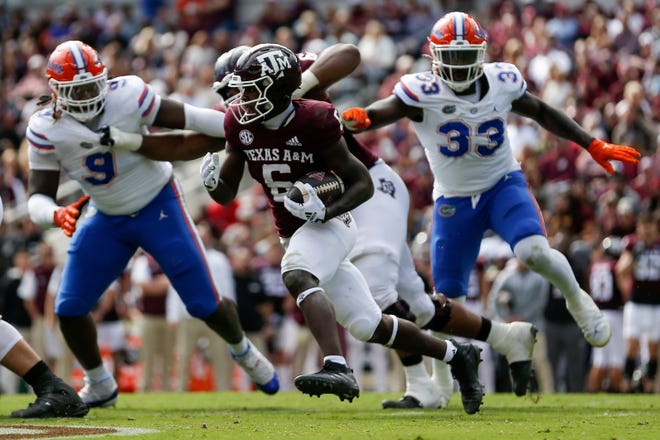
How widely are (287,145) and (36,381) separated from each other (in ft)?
5.97

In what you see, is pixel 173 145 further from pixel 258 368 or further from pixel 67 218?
pixel 258 368

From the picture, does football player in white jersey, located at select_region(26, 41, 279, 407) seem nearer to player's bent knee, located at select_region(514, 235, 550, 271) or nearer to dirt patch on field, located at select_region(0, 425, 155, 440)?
dirt patch on field, located at select_region(0, 425, 155, 440)

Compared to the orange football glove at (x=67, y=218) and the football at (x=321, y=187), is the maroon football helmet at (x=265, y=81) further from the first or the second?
the orange football glove at (x=67, y=218)

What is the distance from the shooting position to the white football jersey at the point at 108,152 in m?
6.80

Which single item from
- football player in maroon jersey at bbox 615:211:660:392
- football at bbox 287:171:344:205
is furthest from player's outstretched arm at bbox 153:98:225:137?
football player in maroon jersey at bbox 615:211:660:392

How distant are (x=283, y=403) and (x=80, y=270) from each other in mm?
1629

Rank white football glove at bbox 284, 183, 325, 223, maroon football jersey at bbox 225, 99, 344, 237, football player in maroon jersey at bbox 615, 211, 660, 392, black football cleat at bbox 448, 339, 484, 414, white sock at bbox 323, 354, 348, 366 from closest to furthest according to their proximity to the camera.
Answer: white sock at bbox 323, 354, 348, 366, white football glove at bbox 284, 183, 325, 223, maroon football jersey at bbox 225, 99, 344, 237, black football cleat at bbox 448, 339, 484, 414, football player in maroon jersey at bbox 615, 211, 660, 392

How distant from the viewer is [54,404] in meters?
6.20

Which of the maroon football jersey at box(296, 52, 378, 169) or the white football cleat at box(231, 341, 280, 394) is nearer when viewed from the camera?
the maroon football jersey at box(296, 52, 378, 169)

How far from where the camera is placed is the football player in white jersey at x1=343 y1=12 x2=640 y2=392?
670 cm

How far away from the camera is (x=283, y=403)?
775 centimetres

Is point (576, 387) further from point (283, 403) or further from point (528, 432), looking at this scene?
point (528, 432)

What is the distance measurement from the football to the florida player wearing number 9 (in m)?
0.79

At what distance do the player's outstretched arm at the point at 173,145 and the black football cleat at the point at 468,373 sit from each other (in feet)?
6.21
